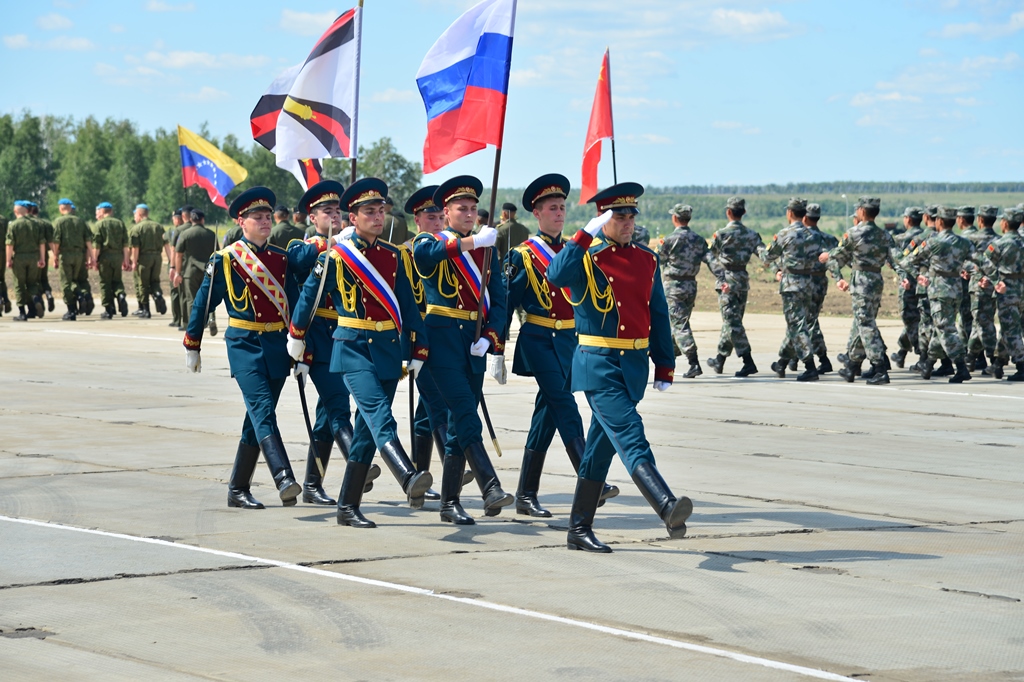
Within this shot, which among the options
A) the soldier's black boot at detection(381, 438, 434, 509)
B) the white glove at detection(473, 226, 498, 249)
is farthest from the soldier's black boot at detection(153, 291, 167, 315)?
the soldier's black boot at detection(381, 438, 434, 509)

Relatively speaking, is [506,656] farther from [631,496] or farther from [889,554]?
[631,496]

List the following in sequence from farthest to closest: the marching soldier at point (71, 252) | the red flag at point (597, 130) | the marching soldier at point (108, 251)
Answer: the marching soldier at point (108, 251)
the marching soldier at point (71, 252)
the red flag at point (597, 130)

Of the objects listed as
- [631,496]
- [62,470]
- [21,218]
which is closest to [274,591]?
[631,496]

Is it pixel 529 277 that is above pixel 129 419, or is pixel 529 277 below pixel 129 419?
above

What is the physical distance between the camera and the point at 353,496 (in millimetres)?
8719

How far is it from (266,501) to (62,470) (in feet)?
6.21

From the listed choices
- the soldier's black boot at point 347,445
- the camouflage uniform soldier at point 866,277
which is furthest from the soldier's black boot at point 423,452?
the camouflage uniform soldier at point 866,277

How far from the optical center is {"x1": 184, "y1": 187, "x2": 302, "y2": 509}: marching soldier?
935 cm

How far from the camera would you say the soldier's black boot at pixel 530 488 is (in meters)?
9.27

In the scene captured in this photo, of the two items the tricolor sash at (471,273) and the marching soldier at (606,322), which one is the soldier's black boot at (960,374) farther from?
the marching soldier at (606,322)

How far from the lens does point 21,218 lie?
26938mm

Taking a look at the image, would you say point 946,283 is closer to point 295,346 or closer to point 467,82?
point 467,82

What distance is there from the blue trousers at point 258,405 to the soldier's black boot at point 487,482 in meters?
1.26

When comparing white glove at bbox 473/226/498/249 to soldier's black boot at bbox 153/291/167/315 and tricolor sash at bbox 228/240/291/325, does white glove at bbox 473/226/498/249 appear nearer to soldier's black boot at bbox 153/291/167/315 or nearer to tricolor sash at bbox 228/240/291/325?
tricolor sash at bbox 228/240/291/325
